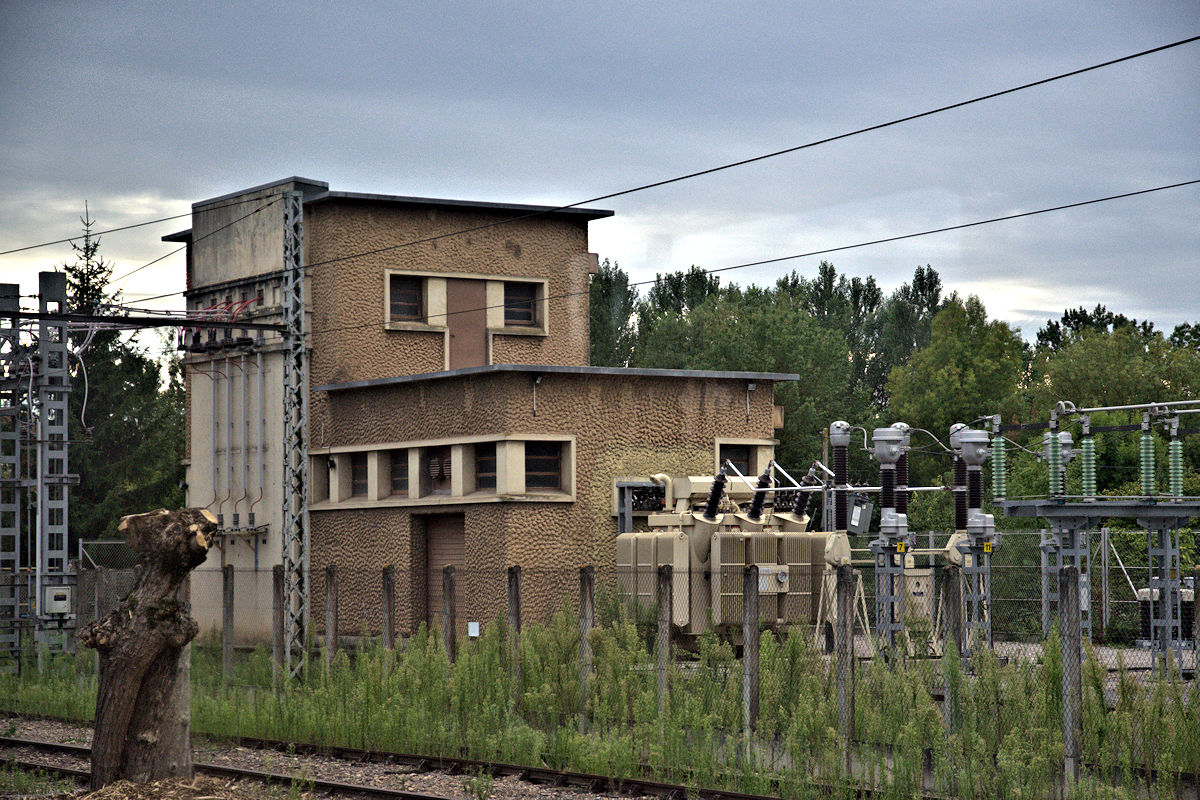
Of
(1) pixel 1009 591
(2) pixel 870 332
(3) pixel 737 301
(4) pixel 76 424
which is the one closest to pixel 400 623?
(1) pixel 1009 591

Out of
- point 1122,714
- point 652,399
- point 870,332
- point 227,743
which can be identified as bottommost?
point 227,743

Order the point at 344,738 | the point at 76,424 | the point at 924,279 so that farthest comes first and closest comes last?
the point at 924,279 < the point at 76,424 < the point at 344,738

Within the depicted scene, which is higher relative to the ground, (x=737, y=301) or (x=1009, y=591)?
(x=737, y=301)

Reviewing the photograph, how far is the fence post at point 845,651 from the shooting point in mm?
15586

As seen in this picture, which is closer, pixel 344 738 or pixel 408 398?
pixel 344 738

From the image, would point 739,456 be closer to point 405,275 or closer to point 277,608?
point 405,275

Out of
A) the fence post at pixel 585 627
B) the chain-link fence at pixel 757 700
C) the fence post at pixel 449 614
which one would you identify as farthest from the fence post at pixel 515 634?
the fence post at pixel 449 614

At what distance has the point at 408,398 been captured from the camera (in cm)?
3262

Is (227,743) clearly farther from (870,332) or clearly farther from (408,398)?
(870,332)

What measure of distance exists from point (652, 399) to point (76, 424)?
32.2m

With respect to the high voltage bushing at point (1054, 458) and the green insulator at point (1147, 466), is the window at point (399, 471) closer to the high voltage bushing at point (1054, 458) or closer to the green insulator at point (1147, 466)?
the high voltage bushing at point (1054, 458)

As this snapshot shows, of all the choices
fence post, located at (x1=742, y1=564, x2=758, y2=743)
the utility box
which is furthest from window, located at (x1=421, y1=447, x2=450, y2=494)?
fence post, located at (x1=742, y1=564, x2=758, y2=743)

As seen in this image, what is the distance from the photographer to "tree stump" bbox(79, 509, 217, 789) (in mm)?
13812

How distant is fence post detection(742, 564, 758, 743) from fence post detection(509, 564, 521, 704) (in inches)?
139
